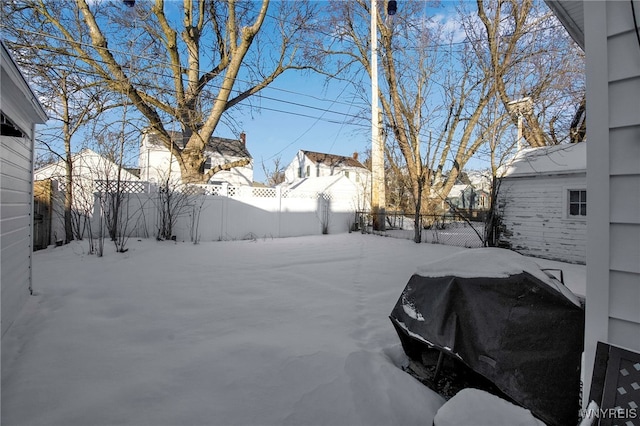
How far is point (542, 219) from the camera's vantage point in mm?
7586

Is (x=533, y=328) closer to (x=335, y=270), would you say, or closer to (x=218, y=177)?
(x=335, y=270)

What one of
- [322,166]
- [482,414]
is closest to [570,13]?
[482,414]

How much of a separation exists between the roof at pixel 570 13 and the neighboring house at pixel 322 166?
23729 millimetres

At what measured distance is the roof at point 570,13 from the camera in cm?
224

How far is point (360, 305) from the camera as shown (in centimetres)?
341

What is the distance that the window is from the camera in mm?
6877

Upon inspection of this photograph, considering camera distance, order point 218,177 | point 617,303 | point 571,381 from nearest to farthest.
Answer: point 617,303 < point 571,381 < point 218,177

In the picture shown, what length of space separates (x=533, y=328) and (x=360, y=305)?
2.03m

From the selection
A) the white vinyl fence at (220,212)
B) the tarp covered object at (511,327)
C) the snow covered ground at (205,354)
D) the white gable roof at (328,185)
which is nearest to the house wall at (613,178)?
the tarp covered object at (511,327)

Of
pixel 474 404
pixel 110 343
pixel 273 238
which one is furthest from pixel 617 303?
pixel 273 238

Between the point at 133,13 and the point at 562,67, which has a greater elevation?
the point at 133,13

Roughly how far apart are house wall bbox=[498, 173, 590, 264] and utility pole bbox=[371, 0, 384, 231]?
Answer: 4.53 m

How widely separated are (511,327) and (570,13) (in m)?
2.71

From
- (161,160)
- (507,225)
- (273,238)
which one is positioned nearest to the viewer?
(507,225)
